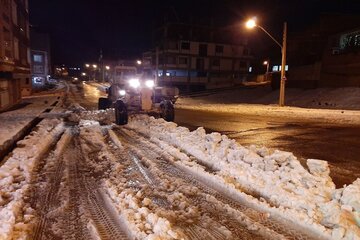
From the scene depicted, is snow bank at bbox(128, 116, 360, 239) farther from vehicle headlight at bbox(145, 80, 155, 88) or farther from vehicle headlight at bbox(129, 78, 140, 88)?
vehicle headlight at bbox(129, 78, 140, 88)

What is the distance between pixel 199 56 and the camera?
58719mm

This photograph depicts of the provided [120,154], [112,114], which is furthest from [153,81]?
[120,154]

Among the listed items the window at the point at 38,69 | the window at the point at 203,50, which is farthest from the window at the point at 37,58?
the window at the point at 203,50

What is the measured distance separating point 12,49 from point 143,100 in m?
19.5

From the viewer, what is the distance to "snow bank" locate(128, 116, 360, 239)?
439cm

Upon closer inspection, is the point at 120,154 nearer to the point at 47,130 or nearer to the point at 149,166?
the point at 149,166

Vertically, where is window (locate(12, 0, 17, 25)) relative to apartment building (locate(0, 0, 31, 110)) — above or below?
above

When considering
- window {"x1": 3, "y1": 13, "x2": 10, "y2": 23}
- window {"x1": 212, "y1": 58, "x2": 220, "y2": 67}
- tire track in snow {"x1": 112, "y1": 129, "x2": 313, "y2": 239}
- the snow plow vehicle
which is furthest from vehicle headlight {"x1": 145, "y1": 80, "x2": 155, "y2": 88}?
window {"x1": 212, "y1": 58, "x2": 220, "y2": 67}

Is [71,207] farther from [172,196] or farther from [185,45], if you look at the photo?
[185,45]

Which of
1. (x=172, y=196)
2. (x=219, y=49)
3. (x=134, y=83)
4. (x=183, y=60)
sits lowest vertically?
(x=172, y=196)

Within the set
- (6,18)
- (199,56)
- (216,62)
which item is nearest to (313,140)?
(6,18)

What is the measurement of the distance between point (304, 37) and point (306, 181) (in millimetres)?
38501

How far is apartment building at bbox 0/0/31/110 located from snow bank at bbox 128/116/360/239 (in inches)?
737

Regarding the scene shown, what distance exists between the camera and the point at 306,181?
564 cm
